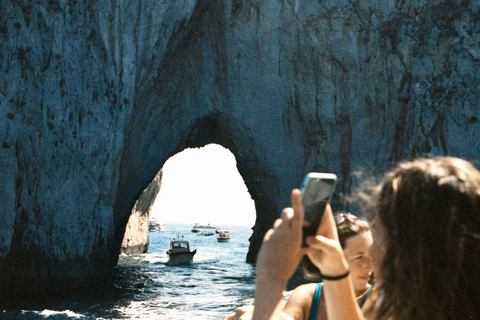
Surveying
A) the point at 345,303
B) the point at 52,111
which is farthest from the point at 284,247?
the point at 52,111

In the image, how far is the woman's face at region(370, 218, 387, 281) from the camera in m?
1.20

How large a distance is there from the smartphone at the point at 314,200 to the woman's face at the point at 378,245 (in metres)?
0.15

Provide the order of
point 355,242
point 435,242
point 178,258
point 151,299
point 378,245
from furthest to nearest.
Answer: point 178,258 → point 151,299 → point 355,242 → point 378,245 → point 435,242

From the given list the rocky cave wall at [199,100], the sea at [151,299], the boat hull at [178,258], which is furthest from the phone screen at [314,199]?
the boat hull at [178,258]

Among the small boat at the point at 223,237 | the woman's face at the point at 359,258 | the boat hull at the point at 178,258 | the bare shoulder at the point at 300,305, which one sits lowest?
the small boat at the point at 223,237

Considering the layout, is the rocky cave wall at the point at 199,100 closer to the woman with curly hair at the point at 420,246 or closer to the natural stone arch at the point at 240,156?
the natural stone arch at the point at 240,156

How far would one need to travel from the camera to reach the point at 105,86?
57.5 ft

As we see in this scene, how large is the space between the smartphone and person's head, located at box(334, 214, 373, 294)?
1.17 meters

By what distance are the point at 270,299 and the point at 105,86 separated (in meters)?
17.5

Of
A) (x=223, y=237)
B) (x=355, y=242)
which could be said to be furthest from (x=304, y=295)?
(x=223, y=237)

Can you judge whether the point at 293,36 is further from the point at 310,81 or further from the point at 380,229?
the point at 380,229

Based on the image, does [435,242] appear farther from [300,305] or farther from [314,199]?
[300,305]

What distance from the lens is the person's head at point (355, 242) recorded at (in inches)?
94.1

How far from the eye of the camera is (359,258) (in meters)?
2.42
